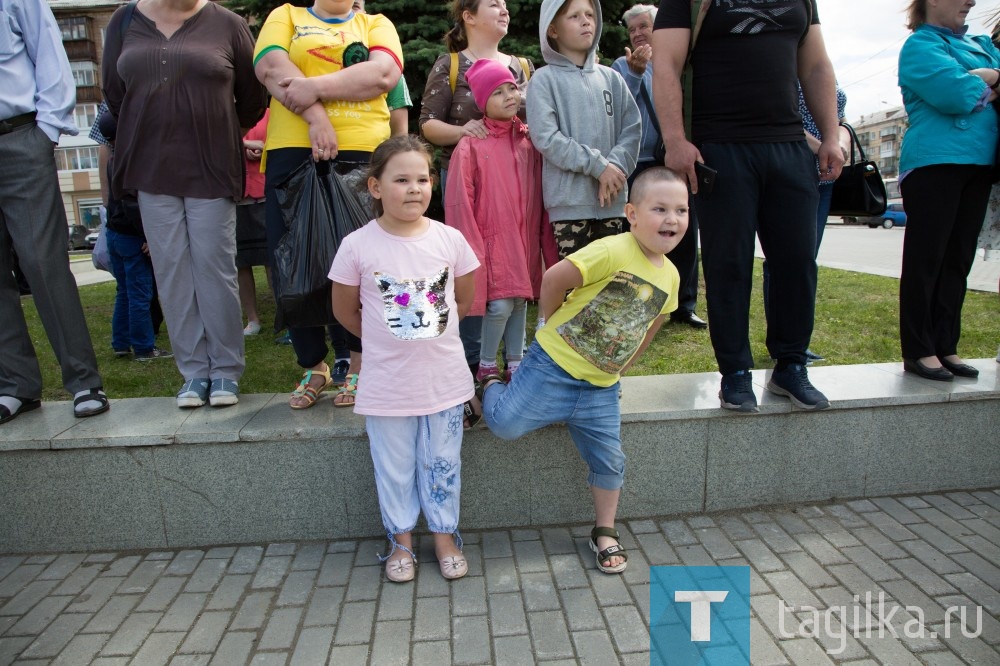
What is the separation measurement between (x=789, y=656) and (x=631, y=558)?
2.39ft

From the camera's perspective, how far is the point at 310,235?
3035 millimetres

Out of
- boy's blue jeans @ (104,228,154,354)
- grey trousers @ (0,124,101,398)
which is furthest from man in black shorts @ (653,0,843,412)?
boy's blue jeans @ (104,228,154,354)

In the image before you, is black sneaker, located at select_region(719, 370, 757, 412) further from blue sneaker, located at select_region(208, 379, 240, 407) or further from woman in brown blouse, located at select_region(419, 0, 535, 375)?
blue sneaker, located at select_region(208, 379, 240, 407)

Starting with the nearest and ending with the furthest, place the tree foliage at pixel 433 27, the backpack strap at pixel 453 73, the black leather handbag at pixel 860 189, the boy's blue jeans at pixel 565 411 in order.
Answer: the boy's blue jeans at pixel 565 411
the backpack strap at pixel 453 73
the black leather handbag at pixel 860 189
the tree foliage at pixel 433 27

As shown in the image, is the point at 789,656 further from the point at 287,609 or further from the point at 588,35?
the point at 588,35

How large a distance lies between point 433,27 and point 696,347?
172 inches

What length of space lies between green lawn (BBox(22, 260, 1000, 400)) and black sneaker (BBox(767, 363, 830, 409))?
2.86ft

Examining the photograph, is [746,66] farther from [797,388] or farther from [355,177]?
[355,177]

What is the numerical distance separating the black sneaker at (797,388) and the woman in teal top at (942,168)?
78 centimetres

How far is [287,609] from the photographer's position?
260cm

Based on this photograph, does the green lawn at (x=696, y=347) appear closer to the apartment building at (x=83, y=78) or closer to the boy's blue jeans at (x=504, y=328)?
the boy's blue jeans at (x=504, y=328)

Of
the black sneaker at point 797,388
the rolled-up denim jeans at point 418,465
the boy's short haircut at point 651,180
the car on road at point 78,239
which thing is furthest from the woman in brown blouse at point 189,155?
the car on road at point 78,239

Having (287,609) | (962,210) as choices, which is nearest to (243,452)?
(287,609)

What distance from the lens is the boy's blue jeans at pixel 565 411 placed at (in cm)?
283
